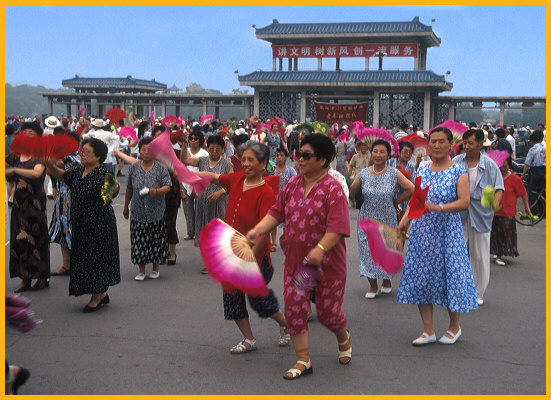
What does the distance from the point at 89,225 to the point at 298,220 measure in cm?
221

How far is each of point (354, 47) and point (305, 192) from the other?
39.0 meters

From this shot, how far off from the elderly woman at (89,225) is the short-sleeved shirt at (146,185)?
3.40 ft

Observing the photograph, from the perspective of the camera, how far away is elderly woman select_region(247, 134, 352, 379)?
3881 millimetres

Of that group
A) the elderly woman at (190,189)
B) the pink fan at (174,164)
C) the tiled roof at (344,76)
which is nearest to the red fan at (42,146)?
the pink fan at (174,164)

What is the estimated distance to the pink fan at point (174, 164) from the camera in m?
4.67

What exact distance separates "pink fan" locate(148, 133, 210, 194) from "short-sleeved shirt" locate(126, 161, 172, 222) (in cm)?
156

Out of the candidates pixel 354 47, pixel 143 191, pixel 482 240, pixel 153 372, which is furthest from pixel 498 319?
pixel 354 47

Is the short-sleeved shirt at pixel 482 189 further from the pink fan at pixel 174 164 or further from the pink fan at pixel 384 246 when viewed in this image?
the pink fan at pixel 174 164

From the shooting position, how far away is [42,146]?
5098mm

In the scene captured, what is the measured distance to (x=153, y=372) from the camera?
13.2 feet

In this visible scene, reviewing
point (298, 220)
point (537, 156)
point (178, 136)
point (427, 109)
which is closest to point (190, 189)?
point (178, 136)

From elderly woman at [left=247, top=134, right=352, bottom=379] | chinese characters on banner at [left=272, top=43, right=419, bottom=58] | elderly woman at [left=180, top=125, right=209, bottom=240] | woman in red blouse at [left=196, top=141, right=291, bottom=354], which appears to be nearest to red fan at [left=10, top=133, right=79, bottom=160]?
woman in red blouse at [left=196, top=141, right=291, bottom=354]

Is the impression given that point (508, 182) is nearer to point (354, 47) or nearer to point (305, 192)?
point (305, 192)

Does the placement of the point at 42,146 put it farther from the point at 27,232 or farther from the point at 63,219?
the point at 63,219
